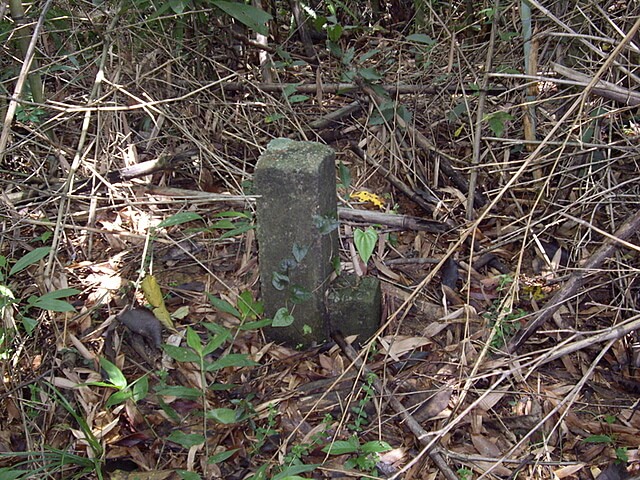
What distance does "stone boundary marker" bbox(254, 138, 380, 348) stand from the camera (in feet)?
→ 7.80

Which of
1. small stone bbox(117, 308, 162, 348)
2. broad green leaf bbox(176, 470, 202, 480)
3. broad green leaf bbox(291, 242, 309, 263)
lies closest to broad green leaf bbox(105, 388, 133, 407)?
broad green leaf bbox(176, 470, 202, 480)

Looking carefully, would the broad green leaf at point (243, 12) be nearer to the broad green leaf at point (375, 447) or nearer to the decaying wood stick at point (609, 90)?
the decaying wood stick at point (609, 90)

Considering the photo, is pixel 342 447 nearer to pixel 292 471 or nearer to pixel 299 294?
pixel 292 471

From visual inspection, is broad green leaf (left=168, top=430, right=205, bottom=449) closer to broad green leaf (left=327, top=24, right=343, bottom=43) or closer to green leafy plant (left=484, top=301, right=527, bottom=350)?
green leafy plant (left=484, top=301, right=527, bottom=350)

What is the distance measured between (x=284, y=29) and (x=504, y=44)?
1706 mm

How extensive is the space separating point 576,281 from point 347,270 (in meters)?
0.96

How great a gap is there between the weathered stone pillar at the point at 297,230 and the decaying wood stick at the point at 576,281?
2.59 ft

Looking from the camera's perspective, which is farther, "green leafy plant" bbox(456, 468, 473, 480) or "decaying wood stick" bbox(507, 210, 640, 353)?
"decaying wood stick" bbox(507, 210, 640, 353)

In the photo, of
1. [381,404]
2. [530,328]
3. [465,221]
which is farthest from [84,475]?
[465,221]

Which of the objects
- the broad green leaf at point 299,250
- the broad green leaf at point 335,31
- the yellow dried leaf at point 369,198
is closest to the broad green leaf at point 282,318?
the broad green leaf at point 299,250

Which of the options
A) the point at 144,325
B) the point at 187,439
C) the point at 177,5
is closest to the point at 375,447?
the point at 187,439

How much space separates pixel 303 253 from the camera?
2.46 metres

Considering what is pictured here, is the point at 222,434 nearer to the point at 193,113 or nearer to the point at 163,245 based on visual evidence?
the point at 163,245

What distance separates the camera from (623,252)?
9.29ft
